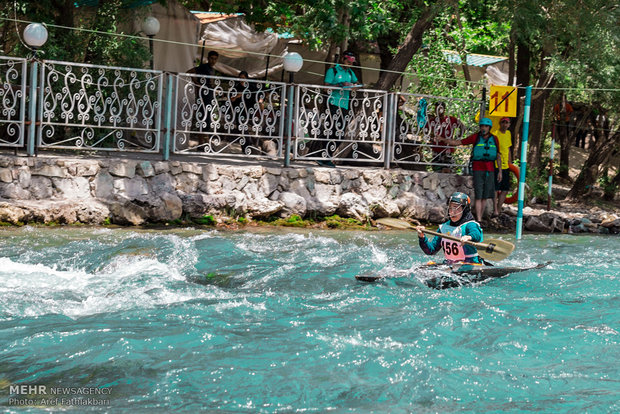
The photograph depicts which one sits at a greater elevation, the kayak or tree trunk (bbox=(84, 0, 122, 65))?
tree trunk (bbox=(84, 0, 122, 65))

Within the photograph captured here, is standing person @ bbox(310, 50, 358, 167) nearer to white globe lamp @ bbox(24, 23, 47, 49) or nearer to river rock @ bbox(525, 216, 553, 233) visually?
river rock @ bbox(525, 216, 553, 233)

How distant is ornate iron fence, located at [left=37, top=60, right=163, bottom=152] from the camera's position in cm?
1229

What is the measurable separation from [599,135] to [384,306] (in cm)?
1422

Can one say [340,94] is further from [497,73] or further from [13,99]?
[497,73]

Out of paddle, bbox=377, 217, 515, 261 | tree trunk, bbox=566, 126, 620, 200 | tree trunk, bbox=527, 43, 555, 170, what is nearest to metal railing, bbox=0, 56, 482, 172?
tree trunk, bbox=527, 43, 555, 170

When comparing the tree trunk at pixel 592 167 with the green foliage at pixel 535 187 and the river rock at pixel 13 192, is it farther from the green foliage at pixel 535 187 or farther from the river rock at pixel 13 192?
the river rock at pixel 13 192

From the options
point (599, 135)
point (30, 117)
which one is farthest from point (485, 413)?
point (599, 135)

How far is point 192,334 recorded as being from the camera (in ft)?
23.2

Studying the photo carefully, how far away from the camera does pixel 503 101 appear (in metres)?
14.1

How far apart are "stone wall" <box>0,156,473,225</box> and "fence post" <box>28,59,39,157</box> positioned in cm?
29

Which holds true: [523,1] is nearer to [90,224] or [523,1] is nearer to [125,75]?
[125,75]

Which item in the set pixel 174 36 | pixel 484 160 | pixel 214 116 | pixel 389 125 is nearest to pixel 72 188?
pixel 214 116

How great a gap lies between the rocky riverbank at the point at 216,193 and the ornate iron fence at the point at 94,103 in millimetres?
484

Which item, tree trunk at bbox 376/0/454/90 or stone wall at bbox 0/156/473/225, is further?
tree trunk at bbox 376/0/454/90
